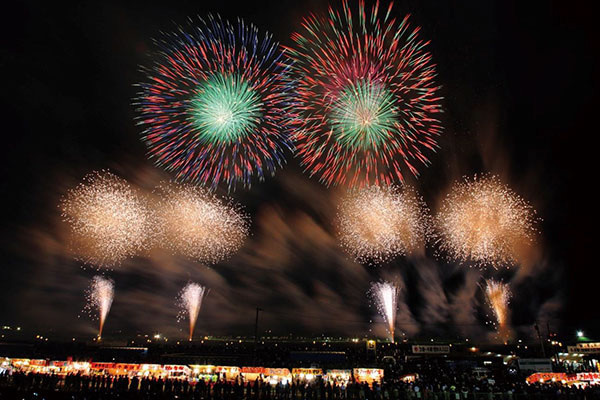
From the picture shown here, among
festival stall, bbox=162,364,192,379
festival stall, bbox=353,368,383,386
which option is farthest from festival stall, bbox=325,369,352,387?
festival stall, bbox=162,364,192,379

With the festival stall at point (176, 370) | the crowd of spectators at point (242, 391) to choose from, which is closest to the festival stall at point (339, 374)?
the crowd of spectators at point (242, 391)

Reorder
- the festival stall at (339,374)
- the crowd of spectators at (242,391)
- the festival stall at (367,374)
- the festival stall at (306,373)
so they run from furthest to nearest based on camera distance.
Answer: the festival stall at (367,374) → the festival stall at (339,374) → the festival stall at (306,373) → the crowd of spectators at (242,391)

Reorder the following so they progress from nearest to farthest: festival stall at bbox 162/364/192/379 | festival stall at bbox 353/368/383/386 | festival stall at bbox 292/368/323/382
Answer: festival stall at bbox 292/368/323/382, festival stall at bbox 162/364/192/379, festival stall at bbox 353/368/383/386

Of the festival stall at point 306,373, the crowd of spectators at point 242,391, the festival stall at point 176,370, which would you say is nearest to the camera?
the crowd of spectators at point 242,391

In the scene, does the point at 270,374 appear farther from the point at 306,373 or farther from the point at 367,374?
the point at 367,374

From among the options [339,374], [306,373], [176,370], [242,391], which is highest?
[176,370]

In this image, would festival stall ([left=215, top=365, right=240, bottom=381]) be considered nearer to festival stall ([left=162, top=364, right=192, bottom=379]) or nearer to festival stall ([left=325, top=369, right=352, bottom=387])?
festival stall ([left=162, top=364, right=192, bottom=379])

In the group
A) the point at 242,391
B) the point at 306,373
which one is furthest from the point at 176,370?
the point at 242,391

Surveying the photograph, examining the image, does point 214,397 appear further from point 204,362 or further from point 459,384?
point 459,384

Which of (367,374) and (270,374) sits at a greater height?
(270,374)

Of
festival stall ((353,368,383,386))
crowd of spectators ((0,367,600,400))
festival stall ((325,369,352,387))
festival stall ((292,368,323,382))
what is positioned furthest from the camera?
festival stall ((353,368,383,386))

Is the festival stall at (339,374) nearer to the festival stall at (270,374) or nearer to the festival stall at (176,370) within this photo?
the festival stall at (270,374)
